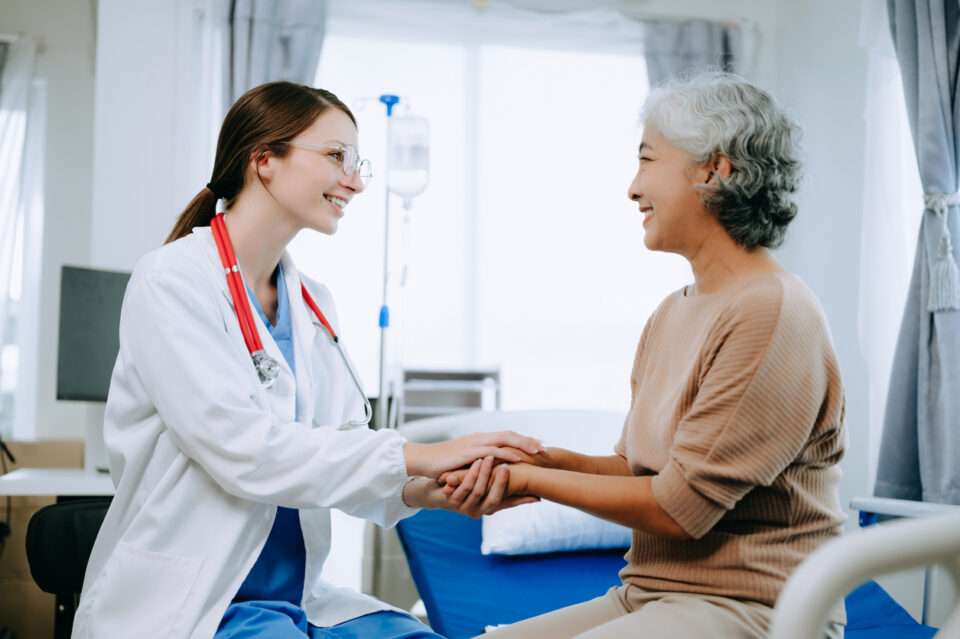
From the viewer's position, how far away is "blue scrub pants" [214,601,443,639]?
125 centimetres

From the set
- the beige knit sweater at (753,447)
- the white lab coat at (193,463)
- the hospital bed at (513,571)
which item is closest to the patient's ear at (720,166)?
the beige knit sweater at (753,447)

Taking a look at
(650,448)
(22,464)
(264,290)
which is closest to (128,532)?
(264,290)

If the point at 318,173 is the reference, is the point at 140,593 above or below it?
below

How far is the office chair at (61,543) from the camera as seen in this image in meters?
1.76

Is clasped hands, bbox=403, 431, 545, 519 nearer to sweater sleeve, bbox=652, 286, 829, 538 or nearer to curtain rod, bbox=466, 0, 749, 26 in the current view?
sweater sleeve, bbox=652, 286, 829, 538

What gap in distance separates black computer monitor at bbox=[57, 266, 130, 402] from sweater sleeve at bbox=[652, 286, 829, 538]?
205 cm

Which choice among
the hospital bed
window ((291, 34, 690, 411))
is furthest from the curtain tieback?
window ((291, 34, 690, 411))

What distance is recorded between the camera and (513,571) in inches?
89.7

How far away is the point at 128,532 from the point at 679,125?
3.51 ft

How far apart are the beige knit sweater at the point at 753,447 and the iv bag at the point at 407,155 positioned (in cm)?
200

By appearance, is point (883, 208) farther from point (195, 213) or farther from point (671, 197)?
point (195, 213)

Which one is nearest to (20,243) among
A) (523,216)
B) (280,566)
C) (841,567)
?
(523,216)

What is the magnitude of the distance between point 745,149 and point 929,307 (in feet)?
5.57

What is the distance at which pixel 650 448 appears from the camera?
51.7 inches
